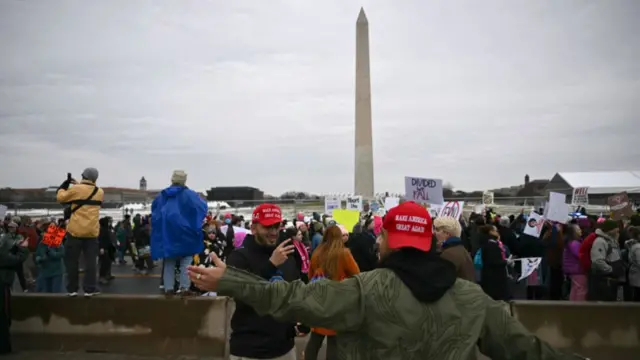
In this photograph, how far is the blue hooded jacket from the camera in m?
5.93

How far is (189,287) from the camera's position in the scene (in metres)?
6.55

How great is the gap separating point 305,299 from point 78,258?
17.5 ft

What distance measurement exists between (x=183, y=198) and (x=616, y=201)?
1261 centimetres

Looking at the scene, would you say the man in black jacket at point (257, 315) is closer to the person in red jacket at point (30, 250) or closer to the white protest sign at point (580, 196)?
the person in red jacket at point (30, 250)

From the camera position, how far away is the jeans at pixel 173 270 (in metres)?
6.14

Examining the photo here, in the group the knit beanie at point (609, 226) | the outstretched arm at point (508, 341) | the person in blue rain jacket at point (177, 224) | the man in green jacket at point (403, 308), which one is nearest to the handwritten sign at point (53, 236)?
the person in blue rain jacket at point (177, 224)

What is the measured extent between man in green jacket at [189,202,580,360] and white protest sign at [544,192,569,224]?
9.73 m

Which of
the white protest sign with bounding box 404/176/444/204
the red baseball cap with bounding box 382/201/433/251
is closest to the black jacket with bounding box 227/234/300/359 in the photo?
the red baseball cap with bounding box 382/201/433/251

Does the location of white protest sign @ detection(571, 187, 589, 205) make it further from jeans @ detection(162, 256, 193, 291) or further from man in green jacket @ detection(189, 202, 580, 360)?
man in green jacket @ detection(189, 202, 580, 360)

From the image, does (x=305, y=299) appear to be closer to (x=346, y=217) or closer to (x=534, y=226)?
(x=534, y=226)

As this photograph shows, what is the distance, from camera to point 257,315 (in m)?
3.56

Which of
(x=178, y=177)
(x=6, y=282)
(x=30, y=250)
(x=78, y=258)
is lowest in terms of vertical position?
(x=30, y=250)

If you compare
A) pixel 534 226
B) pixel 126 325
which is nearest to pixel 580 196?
pixel 534 226

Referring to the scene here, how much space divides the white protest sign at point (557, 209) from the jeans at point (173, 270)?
7965 millimetres
